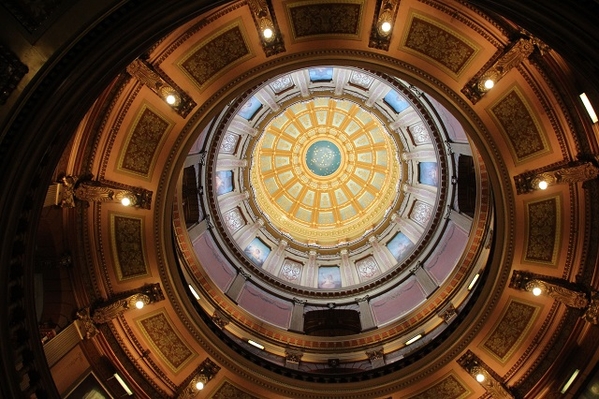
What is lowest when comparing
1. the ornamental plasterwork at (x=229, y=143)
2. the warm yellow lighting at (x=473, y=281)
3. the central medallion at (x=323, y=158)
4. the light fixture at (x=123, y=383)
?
the light fixture at (x=123, y=383)

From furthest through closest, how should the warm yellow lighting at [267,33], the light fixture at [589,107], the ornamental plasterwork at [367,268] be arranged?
the ornamental plasterwork at [367,268], the warm yellow lighting at [267,33], the light fixture at [589,107]

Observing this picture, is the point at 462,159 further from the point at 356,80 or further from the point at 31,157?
the point at 31,157

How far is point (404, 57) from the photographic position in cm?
1344

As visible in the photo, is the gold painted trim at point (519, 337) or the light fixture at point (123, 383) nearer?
the light fixture at point (123, 383)

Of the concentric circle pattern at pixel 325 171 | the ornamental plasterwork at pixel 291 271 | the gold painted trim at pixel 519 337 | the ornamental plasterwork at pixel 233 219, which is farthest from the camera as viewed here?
the concentric circle pattern at pixel 325 171

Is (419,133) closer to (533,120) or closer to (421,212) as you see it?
(421,212)

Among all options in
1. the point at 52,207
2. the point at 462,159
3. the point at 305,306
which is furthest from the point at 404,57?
the point at 305,306

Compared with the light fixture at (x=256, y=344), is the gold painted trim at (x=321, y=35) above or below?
above

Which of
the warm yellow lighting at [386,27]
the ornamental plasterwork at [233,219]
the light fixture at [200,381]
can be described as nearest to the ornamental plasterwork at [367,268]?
the ornamental plasterwork at [233,219]

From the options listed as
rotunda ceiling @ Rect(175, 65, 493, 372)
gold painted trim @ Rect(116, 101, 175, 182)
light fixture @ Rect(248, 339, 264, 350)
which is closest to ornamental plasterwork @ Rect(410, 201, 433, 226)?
rotunda ceiling @ Rect(175, 65, 493, 372)

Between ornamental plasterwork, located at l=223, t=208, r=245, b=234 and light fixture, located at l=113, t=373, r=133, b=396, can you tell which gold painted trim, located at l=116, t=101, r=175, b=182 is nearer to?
light fixture, located at l=113, t=373, r=133, b=396

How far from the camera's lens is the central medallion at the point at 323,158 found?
112ft

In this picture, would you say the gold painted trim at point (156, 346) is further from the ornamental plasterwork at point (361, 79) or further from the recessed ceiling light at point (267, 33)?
the ornamental plasterwork at point (361, 79)

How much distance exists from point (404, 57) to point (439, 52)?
1019mm
